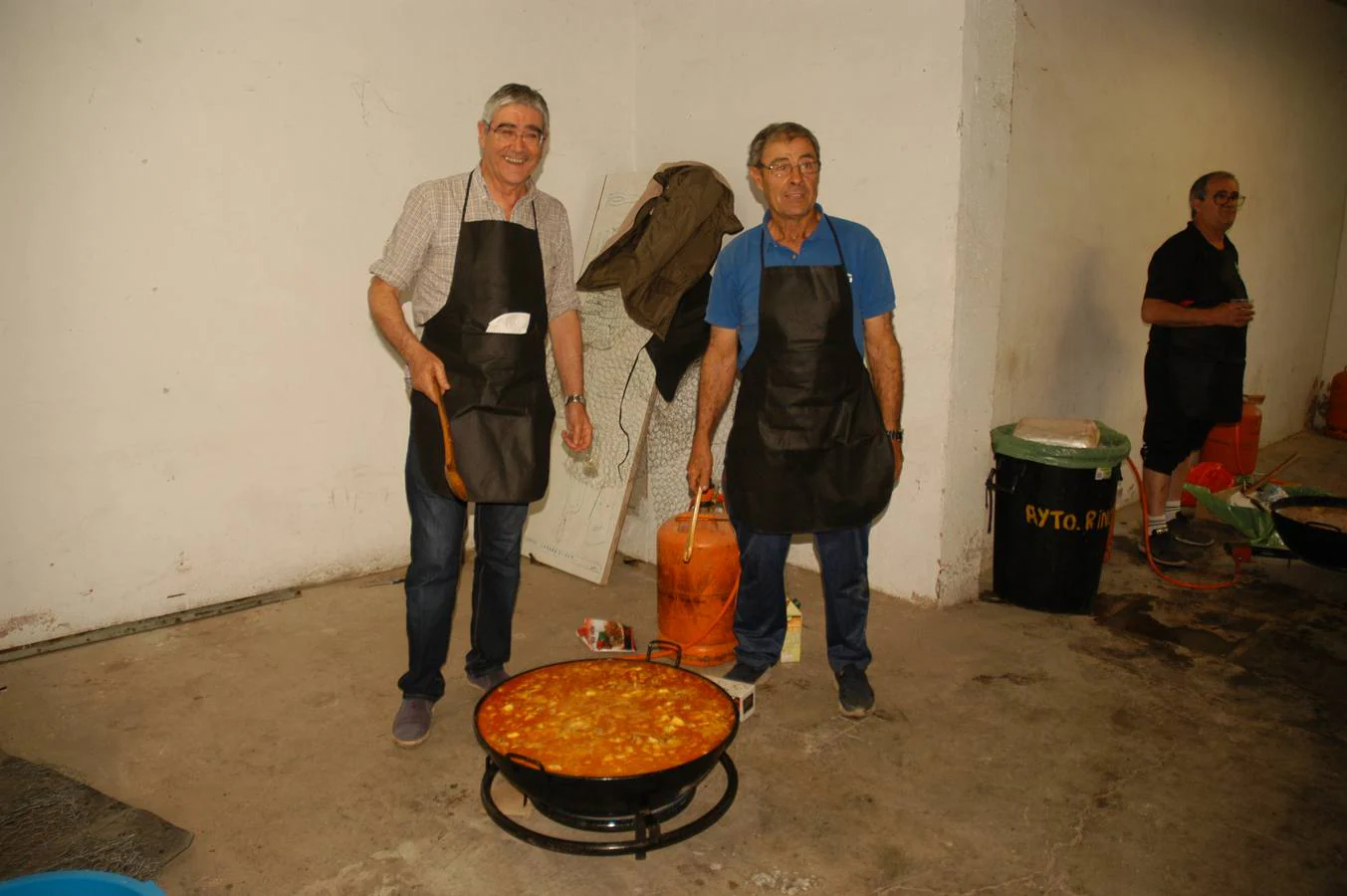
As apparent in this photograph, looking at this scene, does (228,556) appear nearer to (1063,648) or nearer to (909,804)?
(909,804)

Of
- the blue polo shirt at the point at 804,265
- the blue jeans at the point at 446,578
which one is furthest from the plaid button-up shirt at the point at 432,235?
the blue polo shirt at the point at 804,265

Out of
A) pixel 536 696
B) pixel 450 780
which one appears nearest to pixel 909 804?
pixel 536 696

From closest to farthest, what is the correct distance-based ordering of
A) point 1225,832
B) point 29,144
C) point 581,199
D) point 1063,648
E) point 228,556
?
point 1225,832
point 29,144
point 1063,648
point 228,556
point 581,199

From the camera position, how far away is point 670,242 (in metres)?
4.05

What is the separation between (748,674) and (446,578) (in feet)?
3.55

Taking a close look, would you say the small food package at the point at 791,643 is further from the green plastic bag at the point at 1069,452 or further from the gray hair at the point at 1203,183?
the gray hair at the point at 1203,183

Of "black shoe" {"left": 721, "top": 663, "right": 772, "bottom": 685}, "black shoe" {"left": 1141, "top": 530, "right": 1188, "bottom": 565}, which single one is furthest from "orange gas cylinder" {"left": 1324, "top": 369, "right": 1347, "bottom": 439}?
"black shoe" {"left": 721, "top": 663, "right": 772, "bottom": 685}

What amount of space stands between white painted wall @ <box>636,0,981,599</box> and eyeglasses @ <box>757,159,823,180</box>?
103 cm

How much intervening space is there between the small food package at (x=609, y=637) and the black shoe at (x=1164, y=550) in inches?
103

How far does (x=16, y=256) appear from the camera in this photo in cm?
341

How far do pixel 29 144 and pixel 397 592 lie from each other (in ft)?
7.05

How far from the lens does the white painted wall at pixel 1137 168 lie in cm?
450

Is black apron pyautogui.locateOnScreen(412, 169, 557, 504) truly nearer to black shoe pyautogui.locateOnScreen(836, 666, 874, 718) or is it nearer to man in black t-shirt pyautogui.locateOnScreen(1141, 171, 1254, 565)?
black shoe pyautogui.locateOnScreen(836, 666, 874, 718)

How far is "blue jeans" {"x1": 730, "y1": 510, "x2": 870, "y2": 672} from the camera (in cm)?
315
